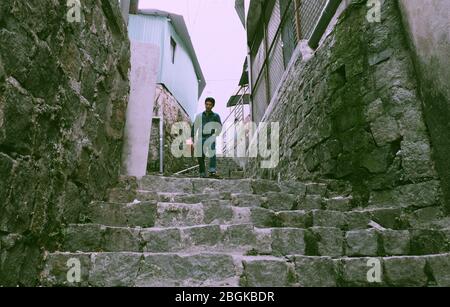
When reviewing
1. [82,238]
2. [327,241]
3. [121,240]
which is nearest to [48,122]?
[82,238]

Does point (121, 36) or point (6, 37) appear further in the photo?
point (121, 36)

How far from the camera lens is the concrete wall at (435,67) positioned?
9.73ft

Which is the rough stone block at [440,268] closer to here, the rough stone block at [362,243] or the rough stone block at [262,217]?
the rough stone block at [362,243]

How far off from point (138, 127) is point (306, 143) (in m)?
2.50

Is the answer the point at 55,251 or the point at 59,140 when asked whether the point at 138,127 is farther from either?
the point at 55,251

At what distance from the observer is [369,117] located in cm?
376

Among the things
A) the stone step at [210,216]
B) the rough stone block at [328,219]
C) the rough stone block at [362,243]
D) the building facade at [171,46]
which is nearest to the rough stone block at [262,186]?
the stone step at [210,216]

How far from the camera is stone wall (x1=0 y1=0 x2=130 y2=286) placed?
1695 millimetres

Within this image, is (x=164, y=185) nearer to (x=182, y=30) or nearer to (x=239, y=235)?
(x=239, y=235)

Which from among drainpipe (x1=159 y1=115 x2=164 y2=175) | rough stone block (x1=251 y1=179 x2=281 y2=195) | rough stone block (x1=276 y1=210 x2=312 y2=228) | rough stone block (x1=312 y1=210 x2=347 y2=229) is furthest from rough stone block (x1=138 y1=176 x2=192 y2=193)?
drainpipe (x1=159 y1=115 x2=164 y2=175)

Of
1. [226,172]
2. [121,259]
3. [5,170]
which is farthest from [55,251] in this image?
[226,172]

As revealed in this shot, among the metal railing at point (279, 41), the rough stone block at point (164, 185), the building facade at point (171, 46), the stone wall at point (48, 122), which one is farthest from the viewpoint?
the building facade at point (171, 46)

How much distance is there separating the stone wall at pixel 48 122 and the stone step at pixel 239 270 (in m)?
0.32
